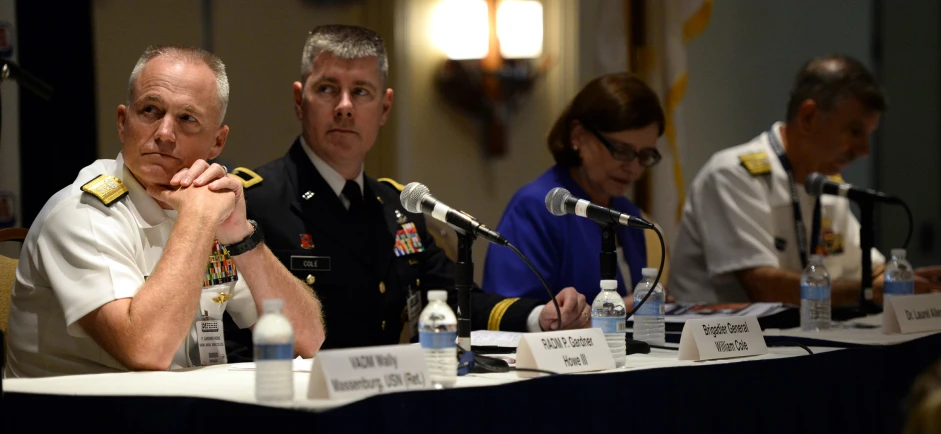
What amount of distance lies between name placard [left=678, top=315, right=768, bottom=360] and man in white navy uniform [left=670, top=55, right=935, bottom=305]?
5.40ft

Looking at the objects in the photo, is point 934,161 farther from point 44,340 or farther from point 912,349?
point 44,340

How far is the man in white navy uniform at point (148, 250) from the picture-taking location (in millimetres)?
2234

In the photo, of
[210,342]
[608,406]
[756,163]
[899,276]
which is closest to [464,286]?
[608,406]

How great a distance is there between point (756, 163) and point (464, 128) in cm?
144

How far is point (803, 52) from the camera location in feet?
21.3

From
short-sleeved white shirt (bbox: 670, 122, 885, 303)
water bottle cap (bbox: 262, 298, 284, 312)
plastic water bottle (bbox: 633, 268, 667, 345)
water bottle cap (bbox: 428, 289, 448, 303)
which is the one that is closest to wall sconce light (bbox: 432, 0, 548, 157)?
short-sleeved white shirt (bbox: 670, 122, 885, 303)

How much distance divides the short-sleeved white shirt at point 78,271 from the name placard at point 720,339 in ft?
3.55

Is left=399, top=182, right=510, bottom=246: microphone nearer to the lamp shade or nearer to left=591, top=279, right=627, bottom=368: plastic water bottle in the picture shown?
left=591, top=279, right=627, bottom=368: plastic water bottle

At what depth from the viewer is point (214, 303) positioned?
Answer: 8.39 ft

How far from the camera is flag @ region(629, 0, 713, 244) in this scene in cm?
518

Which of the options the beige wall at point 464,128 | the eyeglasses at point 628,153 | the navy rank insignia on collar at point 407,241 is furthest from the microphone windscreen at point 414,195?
the beige wall at point 464,128

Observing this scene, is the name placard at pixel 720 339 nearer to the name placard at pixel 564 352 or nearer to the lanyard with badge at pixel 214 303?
the name placard at pixel 564 352

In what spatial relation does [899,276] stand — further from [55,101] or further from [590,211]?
[55,101]

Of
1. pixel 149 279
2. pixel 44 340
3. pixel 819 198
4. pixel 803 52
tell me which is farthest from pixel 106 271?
pixel 803 52
